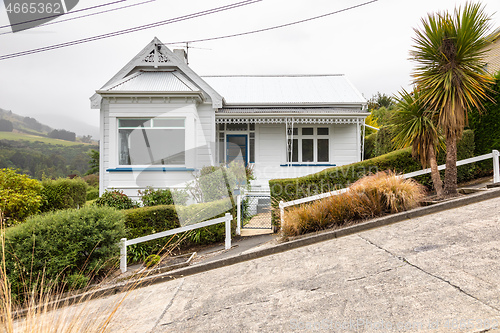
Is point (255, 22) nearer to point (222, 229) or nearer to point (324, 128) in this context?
point (324, 128)

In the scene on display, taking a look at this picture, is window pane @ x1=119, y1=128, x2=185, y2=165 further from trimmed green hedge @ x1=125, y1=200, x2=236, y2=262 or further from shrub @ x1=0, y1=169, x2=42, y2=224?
trimmed green hedge @ x1=125, y1=200, x2=236, y2=262

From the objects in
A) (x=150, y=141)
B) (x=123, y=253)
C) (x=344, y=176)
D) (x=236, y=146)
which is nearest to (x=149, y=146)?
(x=150, y=141)

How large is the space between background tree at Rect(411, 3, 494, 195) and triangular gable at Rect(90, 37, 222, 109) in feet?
25.7

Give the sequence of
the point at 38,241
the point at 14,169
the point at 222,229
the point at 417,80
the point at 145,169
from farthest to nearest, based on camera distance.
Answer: the point at 145,169, the point at 14,169, the point at 222,229, the point at 417,80, the point at 38,241

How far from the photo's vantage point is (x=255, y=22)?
570 inches

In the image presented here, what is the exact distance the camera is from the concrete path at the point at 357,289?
3.13 meters

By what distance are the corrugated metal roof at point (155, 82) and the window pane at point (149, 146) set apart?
1.58m

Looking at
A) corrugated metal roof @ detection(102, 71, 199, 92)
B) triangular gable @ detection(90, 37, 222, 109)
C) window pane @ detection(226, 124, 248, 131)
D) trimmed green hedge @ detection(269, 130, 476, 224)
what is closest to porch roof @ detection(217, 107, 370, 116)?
window pane @ detection(226, 124, 248, 131)

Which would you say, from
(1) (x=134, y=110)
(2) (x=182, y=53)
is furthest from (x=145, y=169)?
(2) (x=182, y=53)

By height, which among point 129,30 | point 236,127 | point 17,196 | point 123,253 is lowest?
point 123,253

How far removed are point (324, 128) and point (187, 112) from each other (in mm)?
6567

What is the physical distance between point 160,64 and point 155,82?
1.12 meters

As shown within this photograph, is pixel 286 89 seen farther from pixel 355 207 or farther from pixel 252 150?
pixel 355 207

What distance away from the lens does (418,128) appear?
7.57 m
